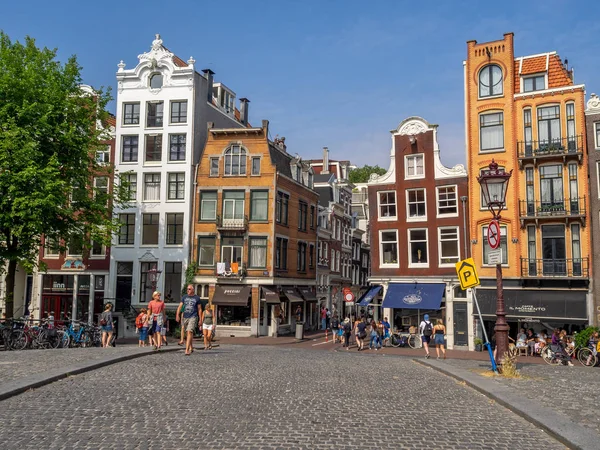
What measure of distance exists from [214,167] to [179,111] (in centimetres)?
526

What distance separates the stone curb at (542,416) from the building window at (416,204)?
2357cm

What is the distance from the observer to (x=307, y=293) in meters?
47.2

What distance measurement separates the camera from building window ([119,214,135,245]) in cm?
4300

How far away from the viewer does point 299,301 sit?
45.0 meters

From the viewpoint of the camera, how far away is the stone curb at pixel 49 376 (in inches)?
393

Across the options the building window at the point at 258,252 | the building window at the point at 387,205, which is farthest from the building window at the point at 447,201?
the building window at the point at 258,252

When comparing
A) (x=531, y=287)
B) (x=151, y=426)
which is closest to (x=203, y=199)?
(x=531, y=287)

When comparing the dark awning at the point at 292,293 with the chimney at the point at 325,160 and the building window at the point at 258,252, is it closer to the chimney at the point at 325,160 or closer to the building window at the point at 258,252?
the building window at the point at 258,252

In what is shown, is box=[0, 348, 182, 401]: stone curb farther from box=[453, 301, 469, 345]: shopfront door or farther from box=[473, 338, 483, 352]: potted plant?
box=[453, 301, 469, 345]: shopfront door

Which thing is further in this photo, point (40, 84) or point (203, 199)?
point (203, 199)

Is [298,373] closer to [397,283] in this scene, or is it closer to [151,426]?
[151,426]

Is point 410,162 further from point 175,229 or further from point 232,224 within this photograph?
point 175,229

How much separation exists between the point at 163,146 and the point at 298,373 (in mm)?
32648

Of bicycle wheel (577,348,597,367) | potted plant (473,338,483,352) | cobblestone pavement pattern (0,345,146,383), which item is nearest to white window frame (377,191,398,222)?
potted plant (473,338,483,352)
